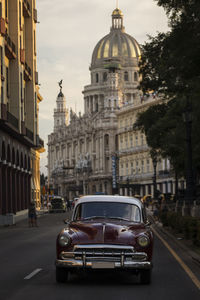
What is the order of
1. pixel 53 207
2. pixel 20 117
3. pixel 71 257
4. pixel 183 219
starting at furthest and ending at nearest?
1. pixel 53 207
2. pixel 20 117
3. pixel 183 219
4. pixel 71 257

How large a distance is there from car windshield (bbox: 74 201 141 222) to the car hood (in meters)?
0.77

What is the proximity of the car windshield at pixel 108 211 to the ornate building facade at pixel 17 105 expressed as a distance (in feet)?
114

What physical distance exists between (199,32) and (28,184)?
50251mm

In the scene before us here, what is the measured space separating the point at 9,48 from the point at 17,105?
6.16 meters

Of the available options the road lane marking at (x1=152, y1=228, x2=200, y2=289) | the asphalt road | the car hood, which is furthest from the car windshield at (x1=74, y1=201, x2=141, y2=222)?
the road lane marking at (x1=152, y1=228, x2=200, y2=289)

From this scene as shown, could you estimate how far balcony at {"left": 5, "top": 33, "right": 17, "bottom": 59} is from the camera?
56981 mm

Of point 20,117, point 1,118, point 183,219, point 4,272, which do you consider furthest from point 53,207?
point 4,272

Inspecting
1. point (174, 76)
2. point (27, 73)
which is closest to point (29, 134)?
point (27, 73)

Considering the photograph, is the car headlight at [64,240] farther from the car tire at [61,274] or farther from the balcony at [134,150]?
the balcony at [134,150]

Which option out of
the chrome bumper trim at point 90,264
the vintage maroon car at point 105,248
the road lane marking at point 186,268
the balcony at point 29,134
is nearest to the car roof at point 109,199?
the vintage maroon car at point 105,248

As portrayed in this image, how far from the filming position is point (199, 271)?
54.1ft

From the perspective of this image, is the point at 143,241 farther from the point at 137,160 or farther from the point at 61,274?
the point at 137,160

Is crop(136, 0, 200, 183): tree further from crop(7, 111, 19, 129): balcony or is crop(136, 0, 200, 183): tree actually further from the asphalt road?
the asphalt road

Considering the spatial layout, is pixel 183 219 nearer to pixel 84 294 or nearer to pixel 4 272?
pixel 4 272
